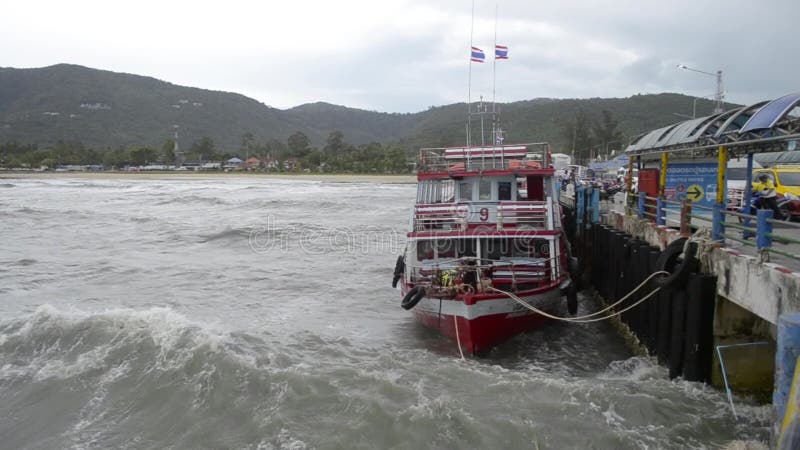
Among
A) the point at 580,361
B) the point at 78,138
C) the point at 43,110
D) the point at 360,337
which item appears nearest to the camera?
the point at 580,361

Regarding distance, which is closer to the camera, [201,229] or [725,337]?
[725,337]

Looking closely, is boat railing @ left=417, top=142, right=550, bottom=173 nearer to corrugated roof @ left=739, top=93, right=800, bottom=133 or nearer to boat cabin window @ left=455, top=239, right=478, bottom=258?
boat cabin window @ left=455, top=239, right=478, bottom=258

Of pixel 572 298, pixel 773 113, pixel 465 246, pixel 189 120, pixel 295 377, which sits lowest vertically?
pixel 295 377

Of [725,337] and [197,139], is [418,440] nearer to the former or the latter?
[725,337]

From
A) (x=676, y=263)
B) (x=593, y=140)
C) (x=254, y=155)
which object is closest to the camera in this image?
(x=676, y=263)

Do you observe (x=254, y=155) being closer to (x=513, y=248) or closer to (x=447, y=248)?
(x=447, y=248)

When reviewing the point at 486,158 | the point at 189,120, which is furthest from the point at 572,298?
the point at 189,120

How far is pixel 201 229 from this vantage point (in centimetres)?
3288

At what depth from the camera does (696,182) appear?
13.5 meters

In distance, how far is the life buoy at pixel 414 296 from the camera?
11.7m

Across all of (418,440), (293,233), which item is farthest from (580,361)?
(293,233)

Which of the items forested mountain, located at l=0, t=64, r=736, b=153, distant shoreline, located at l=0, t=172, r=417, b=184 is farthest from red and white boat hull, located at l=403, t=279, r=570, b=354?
forested mountain, located at l=0, t=64, r=736, b=153

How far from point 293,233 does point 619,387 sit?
79.5ft

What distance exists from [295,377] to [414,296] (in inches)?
115
